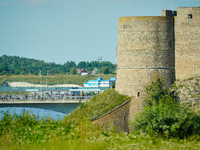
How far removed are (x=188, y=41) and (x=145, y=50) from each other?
3346mm

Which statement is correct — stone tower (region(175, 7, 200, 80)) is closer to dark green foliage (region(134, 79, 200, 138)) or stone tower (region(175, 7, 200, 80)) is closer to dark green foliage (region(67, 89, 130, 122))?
dark green foliage (region(67, 89, 130, 122))

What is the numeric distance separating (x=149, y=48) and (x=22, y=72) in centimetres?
11561

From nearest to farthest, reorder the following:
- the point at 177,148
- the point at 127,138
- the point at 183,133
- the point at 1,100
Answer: the point at 177,148 → the point at 127,138 → the point at 183,133 → the point at 1,100

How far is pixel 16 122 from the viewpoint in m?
15.8

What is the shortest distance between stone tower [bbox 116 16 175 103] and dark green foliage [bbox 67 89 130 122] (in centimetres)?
97

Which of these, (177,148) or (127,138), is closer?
(177,148)

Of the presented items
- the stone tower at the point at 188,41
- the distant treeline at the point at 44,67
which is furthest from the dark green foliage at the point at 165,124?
the distant treeline at the point at 44,67

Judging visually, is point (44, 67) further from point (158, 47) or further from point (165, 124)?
point (165, 124)

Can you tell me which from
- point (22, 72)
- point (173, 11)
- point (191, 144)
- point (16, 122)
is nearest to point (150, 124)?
point (191, 144)

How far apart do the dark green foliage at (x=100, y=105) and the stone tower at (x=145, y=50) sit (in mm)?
973

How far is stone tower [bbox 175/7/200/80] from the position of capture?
30.4 m

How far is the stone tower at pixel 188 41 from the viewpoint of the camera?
1198 inches

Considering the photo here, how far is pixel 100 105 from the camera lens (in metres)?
30.6

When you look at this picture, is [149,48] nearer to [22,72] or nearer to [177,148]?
[177,148]
